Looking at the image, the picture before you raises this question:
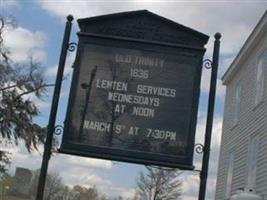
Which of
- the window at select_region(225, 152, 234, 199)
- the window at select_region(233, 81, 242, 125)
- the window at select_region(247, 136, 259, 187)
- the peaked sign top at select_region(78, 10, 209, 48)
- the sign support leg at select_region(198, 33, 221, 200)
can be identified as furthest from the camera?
the window at select_region(233, 81, 242, 125)

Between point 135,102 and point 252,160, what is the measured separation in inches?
512

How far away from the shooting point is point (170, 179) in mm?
42906

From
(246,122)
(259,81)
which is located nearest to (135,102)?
(259,81)

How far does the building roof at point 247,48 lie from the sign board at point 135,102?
1231cm

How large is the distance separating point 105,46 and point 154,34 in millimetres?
670

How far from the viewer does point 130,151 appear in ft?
24.8

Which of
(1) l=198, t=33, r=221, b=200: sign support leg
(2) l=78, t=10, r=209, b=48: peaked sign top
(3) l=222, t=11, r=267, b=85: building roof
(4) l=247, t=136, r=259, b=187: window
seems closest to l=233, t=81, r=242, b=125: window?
(3) l=222, t=11, r=267, b=85: building roof

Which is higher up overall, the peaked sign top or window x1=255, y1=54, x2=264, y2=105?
window x1=255, y1=54, x2=264, y2=105

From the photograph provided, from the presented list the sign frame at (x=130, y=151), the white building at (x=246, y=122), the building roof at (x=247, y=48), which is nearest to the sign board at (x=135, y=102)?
the sign frame at (x=130, y=151)

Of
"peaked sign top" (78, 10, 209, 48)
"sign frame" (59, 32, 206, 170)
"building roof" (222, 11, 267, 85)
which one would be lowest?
"sign frame" (59, 32, 206, 170)

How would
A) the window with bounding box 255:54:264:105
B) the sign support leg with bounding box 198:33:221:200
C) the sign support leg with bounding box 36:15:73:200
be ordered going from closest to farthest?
the sign support leg with bounding box 198:33:221:200 → the sign support leg with bounding box 36:15:73:200 → the window with bounding box 255:54:264:105

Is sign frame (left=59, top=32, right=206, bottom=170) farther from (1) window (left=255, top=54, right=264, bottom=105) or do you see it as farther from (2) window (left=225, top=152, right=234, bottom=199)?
(2) window (left=225, top=152, right=234, bottom=199)

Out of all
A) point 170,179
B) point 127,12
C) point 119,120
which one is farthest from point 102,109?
point 170,179

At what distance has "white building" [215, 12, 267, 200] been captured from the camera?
751 inches
